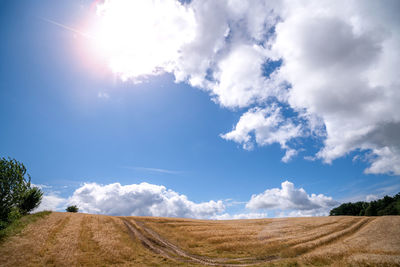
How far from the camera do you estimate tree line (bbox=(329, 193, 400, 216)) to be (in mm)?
84144

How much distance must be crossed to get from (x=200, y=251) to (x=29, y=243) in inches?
947

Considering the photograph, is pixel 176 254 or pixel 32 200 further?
pixel 32 200

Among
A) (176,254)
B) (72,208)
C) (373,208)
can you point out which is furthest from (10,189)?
(373,208)

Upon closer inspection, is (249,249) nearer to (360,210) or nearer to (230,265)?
(230,265)

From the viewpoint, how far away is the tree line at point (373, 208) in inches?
3313

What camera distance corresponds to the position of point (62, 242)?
2802 centimetres

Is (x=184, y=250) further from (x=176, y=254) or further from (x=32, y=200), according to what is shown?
(x=32, y=200)

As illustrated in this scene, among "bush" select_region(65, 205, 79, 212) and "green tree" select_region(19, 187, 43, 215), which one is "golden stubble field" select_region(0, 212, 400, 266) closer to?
"green tree" select_region(19, 187, 43, 215)

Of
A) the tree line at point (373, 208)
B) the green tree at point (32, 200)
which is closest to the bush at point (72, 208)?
the green tree at point (32, 200)

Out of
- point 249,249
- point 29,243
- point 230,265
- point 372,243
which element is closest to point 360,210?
point 372,243

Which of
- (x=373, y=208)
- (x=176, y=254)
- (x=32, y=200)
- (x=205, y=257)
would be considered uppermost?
(x=32, y=200)

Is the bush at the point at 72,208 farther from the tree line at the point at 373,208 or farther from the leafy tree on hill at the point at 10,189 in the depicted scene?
the tree line at the point at 373,208

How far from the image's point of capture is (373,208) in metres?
93.6

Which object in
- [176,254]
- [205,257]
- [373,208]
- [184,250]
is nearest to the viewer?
[205,257]
